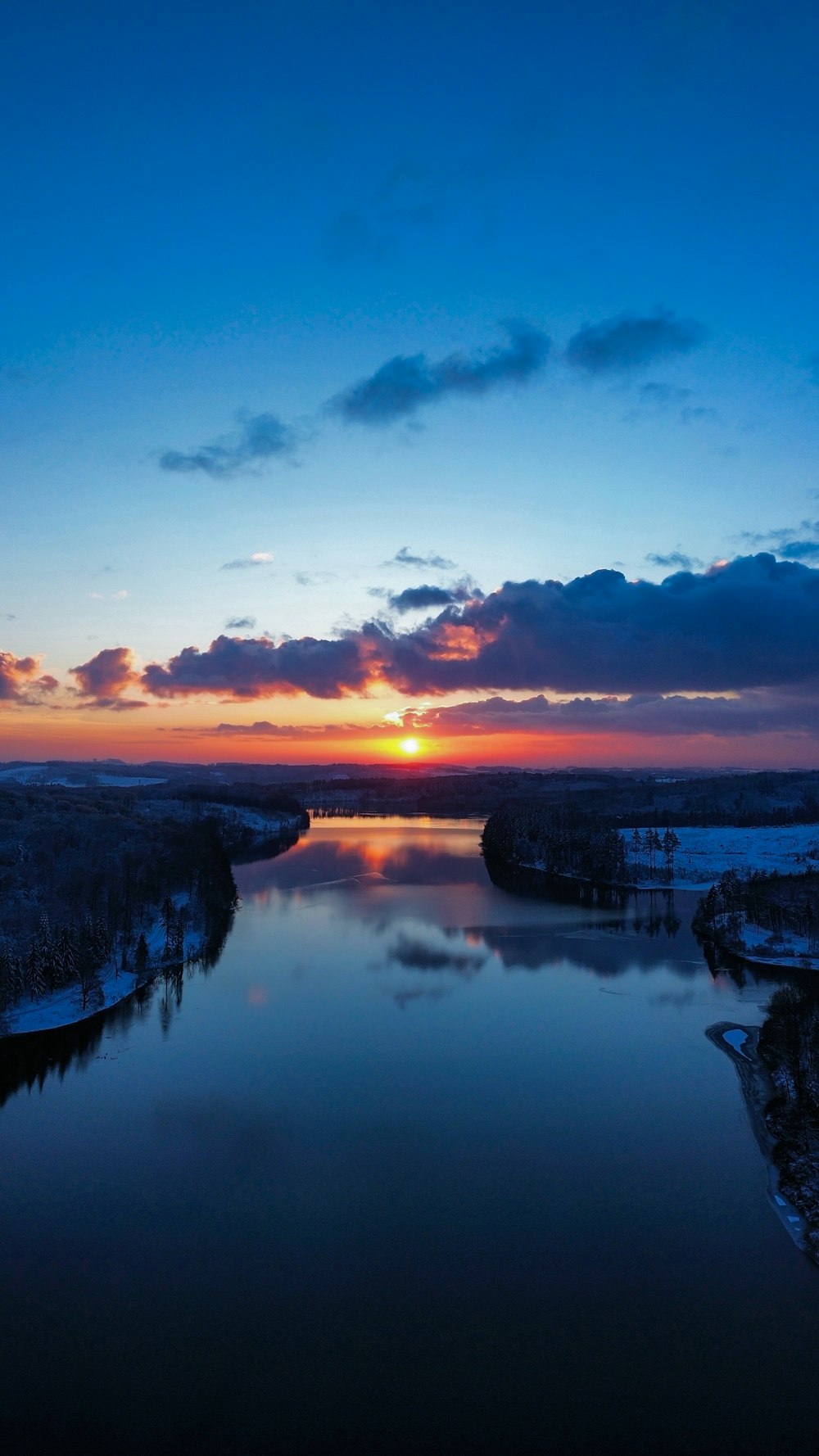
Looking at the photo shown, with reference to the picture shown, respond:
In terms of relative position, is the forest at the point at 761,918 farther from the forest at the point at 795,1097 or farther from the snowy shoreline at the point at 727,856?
the forest at the point at 795,1097

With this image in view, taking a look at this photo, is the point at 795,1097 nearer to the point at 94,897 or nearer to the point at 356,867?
the point at 94,897

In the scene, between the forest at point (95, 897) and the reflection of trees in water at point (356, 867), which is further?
the reflection of trees in water at point (356, 867)

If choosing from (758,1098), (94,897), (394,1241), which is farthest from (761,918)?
(394,1241)

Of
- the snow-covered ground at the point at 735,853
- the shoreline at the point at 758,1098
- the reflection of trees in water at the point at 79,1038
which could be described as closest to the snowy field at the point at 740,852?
the snow-covered ground at the point at 735,853

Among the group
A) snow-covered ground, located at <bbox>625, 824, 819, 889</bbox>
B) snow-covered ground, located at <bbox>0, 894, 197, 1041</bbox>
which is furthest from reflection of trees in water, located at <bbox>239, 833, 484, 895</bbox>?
snow-covered ground, located at <bbox>0, 894, 197, 1041</bbox>

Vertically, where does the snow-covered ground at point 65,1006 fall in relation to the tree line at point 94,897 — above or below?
below

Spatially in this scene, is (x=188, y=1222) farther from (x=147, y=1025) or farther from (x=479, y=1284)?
(x=147, y=1025)

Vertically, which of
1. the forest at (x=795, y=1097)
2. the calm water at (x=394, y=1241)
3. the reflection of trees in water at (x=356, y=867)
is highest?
the forest at (x=795, y=1097)
